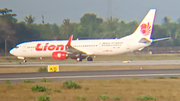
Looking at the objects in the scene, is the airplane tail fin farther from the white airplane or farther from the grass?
the grass

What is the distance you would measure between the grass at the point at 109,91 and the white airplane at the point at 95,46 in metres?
25.7

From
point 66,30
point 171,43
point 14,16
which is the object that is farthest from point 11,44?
point 171,43

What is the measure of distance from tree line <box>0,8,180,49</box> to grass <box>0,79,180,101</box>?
41.7 meters

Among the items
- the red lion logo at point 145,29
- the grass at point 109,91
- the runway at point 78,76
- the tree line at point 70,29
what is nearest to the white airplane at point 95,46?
the red lion logo at point 145,29

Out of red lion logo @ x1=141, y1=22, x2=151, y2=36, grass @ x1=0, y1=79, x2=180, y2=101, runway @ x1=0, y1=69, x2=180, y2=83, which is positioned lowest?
grass @ x1=0, y1=79, x2=180, y2=101

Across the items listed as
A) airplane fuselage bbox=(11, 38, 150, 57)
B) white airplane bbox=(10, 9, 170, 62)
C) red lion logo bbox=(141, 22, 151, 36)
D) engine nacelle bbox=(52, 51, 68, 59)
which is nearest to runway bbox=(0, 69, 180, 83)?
white airplane bbox=(10, 9, 170, 62)

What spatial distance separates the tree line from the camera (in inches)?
2351

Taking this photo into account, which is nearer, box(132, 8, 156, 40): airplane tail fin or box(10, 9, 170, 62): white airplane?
box(10, 9, 170, 62): white airplane

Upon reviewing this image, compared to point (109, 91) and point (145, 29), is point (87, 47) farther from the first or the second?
point (109, 91)

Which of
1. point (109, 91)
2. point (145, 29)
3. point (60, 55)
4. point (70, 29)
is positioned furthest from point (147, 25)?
point (109, 91)

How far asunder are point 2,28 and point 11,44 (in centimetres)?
461

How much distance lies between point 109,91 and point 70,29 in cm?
5119

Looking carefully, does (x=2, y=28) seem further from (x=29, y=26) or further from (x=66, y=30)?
(x=66, y=30)

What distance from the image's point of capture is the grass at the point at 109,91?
14.5 meters
